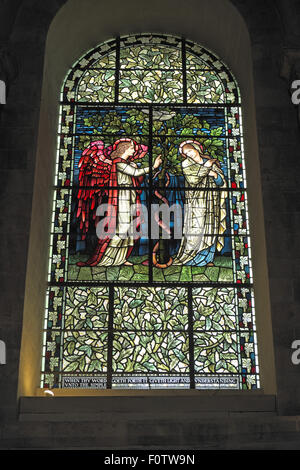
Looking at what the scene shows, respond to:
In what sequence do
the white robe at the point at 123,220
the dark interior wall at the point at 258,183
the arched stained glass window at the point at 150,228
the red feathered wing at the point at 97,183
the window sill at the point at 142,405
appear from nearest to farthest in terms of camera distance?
the dark interior wall at the point at 258,183 → the window sill at the point at 142,405 → the arched stained glass window at the point at 150,228 → the white robe at the point at 123,220 → the red feathered wing at the point at 97,183

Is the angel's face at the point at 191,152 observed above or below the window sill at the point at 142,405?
above

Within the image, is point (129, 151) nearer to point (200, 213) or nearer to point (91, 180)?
point (91, 180)

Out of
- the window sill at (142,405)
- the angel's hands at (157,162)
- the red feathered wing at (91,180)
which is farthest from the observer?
the angel's hands at (157,162)

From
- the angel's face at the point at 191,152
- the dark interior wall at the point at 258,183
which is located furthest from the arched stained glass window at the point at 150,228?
the dark interior wall at the point at 258,183

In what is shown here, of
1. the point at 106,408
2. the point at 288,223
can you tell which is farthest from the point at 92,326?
the point at 288,223

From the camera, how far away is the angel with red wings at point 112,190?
10023 millimetres

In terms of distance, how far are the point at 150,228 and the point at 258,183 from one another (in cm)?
163

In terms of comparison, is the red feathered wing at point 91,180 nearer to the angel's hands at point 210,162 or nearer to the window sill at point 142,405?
the angel's hands at point 210,162

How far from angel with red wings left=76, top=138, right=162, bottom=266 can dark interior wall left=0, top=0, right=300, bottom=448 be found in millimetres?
1186

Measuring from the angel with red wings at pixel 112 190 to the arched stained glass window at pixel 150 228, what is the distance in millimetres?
17

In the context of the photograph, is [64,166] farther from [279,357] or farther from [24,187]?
[279,357]

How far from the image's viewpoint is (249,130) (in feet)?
34.0

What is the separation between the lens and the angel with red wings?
1002 centimetres

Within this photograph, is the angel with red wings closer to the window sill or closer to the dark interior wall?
the dark interior wall
